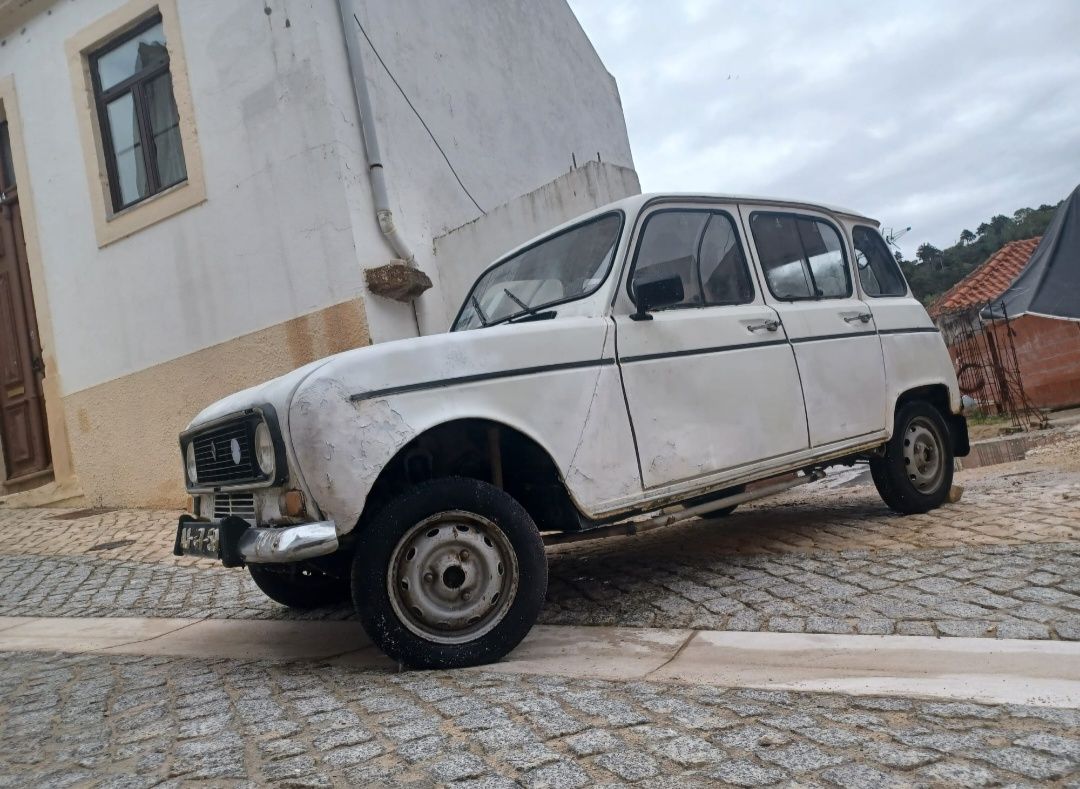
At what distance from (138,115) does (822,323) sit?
7.52 m

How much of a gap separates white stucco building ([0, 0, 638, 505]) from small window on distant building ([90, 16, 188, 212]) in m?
0.02

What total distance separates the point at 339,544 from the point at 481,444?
767 mm

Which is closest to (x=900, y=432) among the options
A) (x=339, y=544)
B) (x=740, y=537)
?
(x=740, y=537)

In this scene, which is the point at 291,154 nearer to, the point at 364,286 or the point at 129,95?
the point at 364,286

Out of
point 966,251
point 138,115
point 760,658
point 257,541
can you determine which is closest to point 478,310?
point 257,541

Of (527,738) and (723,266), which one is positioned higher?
(723,266)

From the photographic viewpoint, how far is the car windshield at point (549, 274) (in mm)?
3936

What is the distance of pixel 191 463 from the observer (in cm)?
381

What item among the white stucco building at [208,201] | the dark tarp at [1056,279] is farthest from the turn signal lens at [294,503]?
the dark tarp at [1056,279]

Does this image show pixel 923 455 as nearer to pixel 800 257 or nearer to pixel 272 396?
pixel 800 257

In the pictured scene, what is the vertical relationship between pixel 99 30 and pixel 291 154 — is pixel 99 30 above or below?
above

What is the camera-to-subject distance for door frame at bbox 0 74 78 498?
907 cm

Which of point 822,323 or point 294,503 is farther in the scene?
point 822,323

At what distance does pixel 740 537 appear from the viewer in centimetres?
517
